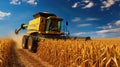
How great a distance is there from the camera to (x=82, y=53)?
805 cm

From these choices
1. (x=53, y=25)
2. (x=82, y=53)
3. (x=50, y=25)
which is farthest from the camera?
(x=53, y=25)

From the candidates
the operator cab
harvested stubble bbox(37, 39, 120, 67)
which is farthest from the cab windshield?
harvested stubble bbox(37, 39, 120, 67)

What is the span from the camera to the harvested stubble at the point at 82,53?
6.21 m

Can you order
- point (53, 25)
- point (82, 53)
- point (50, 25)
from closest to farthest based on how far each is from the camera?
point (82, 53)
point (50, 25)
point (53, 25)

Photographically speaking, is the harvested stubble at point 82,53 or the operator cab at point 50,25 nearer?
the harvested stubble at point 82,53

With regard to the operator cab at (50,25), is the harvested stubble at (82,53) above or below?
below

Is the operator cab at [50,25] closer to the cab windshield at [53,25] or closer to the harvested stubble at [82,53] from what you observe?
the cab windshield at [53,25]

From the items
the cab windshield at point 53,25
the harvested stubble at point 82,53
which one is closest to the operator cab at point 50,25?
the cab windshield at point 53,25

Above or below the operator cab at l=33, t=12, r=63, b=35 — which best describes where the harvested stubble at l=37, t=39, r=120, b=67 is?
below

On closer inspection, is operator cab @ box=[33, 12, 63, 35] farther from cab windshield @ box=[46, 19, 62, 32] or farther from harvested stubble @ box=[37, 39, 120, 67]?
harvested stubble @ box=[37, 39, 120, 67]

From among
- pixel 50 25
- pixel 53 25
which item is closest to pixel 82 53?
pixel 50 25

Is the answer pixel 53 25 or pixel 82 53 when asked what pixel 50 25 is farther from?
pixel 82 53

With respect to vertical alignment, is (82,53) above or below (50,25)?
below

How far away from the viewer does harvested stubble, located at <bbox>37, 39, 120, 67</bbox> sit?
6215mm
